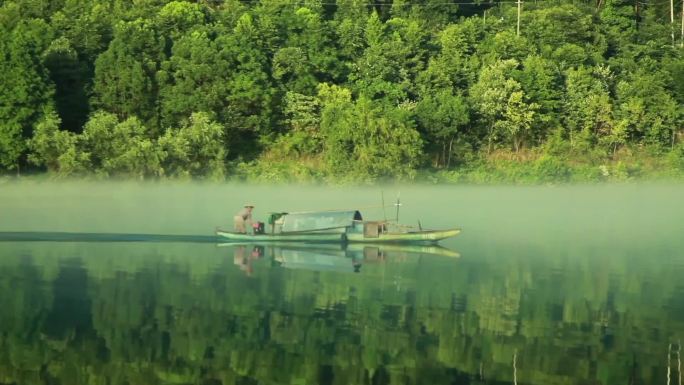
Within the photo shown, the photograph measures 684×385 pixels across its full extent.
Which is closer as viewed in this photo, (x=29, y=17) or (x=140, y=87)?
(x=140, y=87)

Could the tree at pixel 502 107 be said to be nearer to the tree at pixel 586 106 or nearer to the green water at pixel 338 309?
the tree at pixel 586 106

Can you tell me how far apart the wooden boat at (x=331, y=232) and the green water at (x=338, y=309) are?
0.58 meters

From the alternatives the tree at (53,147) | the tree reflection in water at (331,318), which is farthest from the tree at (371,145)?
the tree reflection in water at (331,318)

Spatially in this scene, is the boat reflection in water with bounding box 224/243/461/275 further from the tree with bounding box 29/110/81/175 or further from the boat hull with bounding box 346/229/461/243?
the tree with bounding box 29/110/81/175

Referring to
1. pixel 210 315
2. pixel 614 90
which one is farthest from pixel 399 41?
pixel 210 315

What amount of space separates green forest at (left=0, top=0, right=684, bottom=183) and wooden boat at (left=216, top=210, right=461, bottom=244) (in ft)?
47.9

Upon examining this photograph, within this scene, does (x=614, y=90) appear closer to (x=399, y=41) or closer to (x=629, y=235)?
(x=399, y=41)

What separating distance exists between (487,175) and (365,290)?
30109 millimetres

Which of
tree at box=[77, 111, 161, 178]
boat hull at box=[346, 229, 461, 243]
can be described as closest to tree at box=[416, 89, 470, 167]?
tree at box=[77, 111, 161, 178]

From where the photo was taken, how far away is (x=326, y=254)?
3259 cm

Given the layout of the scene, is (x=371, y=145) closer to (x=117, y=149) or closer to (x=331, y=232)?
(x=117, y=149)

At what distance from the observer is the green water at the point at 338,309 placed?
57.2ft

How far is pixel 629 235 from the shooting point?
132 feet

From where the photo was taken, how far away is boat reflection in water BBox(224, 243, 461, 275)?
2941cm
